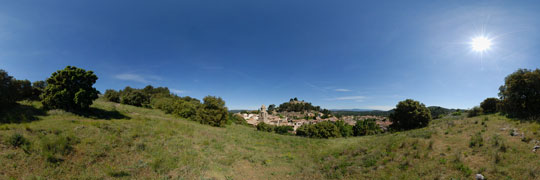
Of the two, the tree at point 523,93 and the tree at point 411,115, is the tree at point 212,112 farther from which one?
the tree at point 523,93

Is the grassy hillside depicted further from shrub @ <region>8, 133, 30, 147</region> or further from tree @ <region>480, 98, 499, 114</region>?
tree @ <region>480, 98, 499, 114</region>

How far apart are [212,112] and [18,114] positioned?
1877cm

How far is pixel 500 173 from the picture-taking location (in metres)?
6.17

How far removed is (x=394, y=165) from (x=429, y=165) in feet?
4.79

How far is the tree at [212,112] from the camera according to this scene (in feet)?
90.9

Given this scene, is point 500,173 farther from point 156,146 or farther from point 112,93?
point 112,93

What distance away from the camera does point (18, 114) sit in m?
11.1

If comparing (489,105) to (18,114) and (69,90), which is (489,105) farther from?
(69,90)

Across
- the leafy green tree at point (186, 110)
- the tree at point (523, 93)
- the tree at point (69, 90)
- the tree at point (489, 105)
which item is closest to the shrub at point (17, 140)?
the tree at point (69, 90)

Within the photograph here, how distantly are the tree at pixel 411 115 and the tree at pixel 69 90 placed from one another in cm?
4661

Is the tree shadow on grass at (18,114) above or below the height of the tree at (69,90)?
below

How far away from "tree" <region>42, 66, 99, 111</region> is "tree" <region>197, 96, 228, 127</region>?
13.8 metres

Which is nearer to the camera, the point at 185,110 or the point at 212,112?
→ the point at 212,112

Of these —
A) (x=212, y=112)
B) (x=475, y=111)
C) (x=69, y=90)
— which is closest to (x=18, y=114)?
(x=69, y=90)
